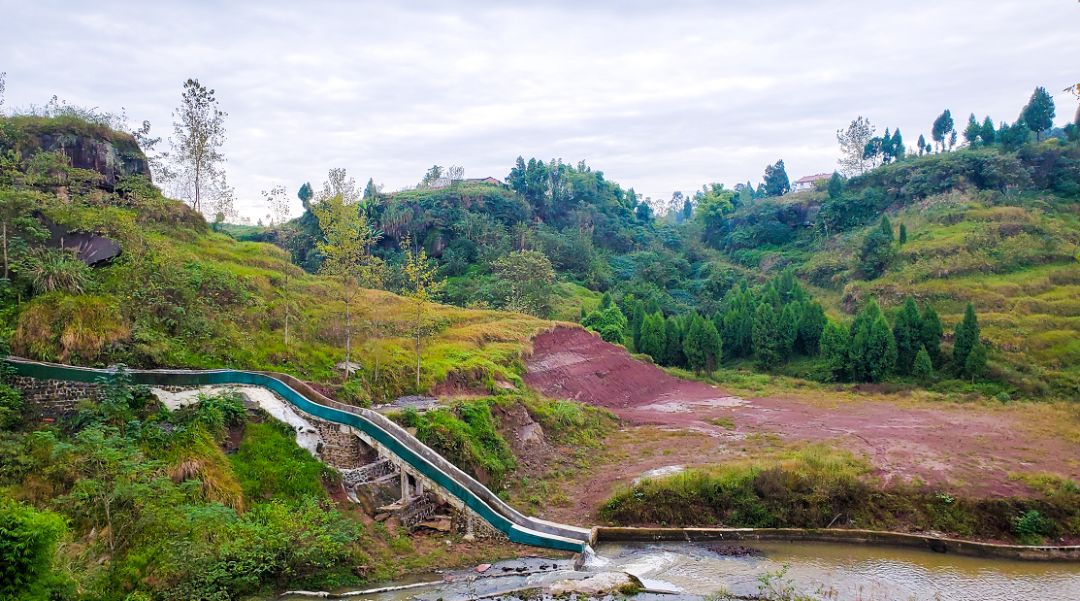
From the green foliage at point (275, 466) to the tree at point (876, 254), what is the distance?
4874cm

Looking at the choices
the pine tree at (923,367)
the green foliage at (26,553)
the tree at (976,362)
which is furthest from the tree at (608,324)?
the green foliage at (26,553)

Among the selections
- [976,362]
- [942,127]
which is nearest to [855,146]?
[942,127]

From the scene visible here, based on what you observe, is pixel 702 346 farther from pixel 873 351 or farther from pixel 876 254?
pixel 876 254

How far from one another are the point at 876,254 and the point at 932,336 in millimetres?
16746

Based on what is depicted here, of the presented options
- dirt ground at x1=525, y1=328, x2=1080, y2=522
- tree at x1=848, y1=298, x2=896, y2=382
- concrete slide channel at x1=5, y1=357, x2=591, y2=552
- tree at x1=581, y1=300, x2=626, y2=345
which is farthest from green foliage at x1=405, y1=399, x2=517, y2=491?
tree at x1=848, y1=298, x2=896, y2=382

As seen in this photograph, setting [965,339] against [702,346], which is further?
[702,346]

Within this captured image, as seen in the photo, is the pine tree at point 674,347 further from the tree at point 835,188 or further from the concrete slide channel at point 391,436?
the tree at point 835,188

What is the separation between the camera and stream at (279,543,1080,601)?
527 inches

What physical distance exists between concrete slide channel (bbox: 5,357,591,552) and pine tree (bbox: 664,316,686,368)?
97.2ft

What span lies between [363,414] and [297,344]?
16.2 feet

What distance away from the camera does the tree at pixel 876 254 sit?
5147 centimetres

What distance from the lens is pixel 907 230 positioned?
187ft

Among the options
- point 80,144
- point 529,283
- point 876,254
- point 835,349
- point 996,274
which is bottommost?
point 835,349

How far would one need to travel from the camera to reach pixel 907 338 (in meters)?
37.0
